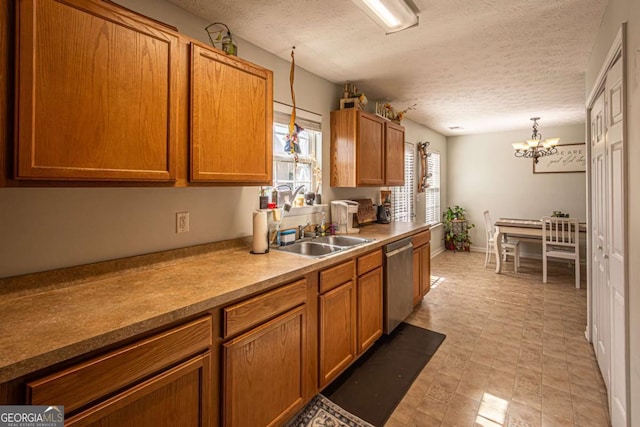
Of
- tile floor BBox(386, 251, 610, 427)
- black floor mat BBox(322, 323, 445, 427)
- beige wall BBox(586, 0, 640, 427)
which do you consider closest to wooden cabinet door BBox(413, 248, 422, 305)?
tile floor BBox(386, 251, 610, 427)

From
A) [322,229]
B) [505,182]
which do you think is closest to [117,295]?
[322,229]

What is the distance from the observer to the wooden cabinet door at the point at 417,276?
131 inches

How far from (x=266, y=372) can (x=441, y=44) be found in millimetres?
2586

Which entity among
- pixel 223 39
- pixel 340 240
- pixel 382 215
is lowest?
pixel 340 240

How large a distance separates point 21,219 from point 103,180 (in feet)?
1.44

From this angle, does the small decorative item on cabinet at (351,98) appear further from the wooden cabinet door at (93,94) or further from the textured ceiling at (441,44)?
the wooden cabinet door at (93,94)

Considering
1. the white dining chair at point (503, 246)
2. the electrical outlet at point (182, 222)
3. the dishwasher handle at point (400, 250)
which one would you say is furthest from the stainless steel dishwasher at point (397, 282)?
the white dining chair at point (503, 246)

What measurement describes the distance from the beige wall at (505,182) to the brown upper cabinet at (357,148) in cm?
378

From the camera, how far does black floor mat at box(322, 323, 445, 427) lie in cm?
197

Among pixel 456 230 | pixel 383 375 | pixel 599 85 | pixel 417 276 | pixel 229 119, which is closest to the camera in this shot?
pixel 229 119

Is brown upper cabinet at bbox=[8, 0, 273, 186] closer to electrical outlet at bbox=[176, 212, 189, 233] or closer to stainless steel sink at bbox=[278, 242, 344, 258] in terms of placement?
electrical outlet at bbox=[176, 212, 189, 233]

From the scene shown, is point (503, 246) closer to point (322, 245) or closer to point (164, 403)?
point (322, 245)

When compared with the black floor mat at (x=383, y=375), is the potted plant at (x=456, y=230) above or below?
above

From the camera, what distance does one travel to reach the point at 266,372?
1.57 metres
